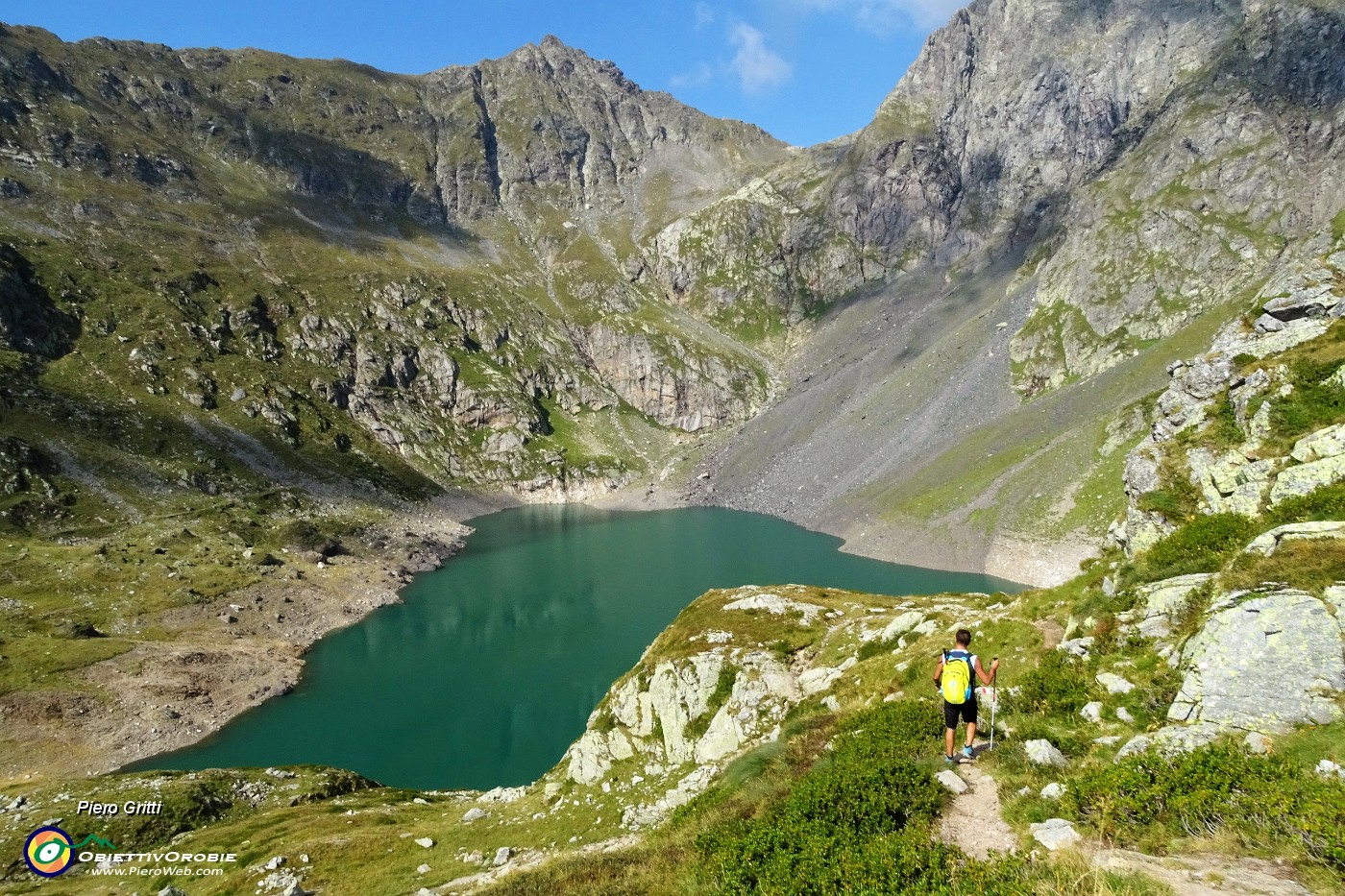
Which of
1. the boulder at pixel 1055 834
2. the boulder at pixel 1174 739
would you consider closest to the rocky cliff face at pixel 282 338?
the boulder at pixel 1055 834

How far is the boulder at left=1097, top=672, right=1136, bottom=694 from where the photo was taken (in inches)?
473

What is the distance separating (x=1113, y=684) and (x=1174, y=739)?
2.83 m

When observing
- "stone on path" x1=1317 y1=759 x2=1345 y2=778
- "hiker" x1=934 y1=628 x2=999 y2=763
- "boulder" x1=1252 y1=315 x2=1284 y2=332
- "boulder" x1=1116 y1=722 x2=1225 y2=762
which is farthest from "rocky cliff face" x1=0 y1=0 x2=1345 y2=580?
"stone on path" x1=1317 y1=759 x2=1345 y2=778

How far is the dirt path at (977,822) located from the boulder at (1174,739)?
2.00 meters

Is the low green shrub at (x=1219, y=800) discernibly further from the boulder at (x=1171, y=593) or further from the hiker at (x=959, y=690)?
the boulder at (x=1171, y=593)

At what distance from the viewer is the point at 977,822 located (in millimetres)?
9562

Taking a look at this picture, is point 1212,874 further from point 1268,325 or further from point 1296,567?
point 1268,325

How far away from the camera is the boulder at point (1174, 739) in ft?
30.8

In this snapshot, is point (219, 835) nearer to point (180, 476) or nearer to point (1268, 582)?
point (1268, 582)

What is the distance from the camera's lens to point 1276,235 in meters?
121

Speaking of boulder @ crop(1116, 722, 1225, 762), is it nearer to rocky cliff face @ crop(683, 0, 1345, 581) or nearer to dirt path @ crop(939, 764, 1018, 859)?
dirt path @ crop(939, 764, 1018, 859)

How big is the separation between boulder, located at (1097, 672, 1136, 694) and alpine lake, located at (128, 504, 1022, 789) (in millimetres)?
39190

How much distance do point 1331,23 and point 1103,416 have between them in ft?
397

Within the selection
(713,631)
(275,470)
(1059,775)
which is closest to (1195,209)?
(713,631)
